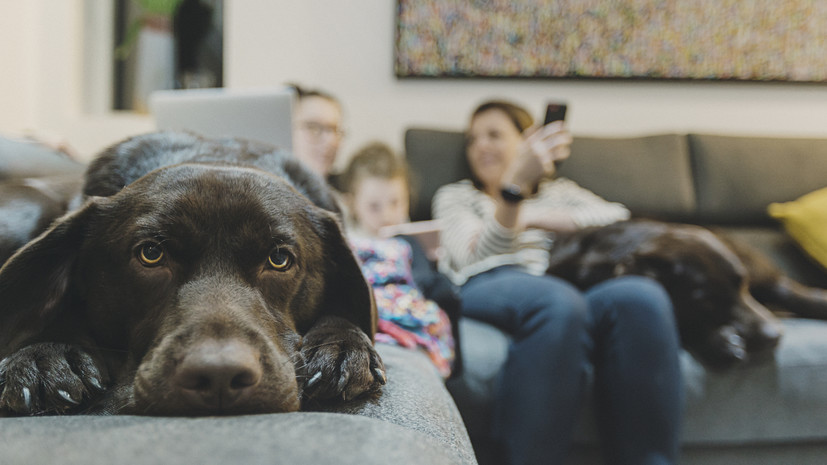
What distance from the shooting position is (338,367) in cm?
79

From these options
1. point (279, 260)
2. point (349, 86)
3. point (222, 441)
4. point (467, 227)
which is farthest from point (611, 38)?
point (222, 441)

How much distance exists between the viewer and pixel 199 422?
0.56m

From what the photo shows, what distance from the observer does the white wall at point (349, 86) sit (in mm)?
3012

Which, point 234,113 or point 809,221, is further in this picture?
point 809,221

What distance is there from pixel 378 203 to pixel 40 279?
1.39 metres

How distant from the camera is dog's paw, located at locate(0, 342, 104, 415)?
0.69 meters

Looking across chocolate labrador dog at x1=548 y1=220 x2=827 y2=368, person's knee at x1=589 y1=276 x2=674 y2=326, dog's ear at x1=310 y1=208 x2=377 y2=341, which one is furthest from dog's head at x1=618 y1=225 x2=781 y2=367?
dog's ear at x1=310 y1=208 x2=377 y2=341

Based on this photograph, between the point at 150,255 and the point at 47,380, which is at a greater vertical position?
the point at 150,255

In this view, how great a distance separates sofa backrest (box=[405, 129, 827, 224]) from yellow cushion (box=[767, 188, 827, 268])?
0.44 ft

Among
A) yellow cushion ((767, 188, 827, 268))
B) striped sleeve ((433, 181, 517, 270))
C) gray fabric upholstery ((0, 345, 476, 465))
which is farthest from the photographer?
yellow cushion ((767, 188, 827, 268))

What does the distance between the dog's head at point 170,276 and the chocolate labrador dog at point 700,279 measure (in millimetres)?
1308

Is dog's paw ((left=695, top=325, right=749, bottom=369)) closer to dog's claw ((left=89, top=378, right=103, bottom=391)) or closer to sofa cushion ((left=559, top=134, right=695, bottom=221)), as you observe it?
sofa cushion ((left=559, top=134, right=695, bottom=221))

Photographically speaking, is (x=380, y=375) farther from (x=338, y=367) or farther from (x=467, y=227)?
(x=467, y=227)

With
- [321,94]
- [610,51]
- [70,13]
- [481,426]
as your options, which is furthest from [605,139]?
[70,13]
